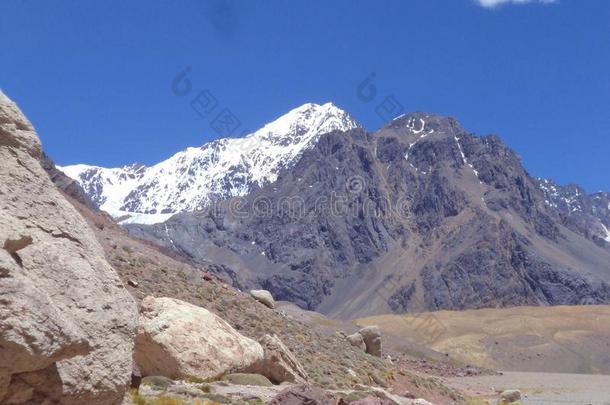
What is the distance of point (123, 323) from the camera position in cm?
1066

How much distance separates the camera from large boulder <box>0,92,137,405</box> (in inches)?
332

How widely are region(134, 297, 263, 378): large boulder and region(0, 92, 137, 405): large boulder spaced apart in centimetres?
1081

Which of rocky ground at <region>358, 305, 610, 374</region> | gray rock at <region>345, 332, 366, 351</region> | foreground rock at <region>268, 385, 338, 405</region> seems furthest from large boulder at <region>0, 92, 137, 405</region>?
rocky ground at <region>358, 305, 610, 374</region>

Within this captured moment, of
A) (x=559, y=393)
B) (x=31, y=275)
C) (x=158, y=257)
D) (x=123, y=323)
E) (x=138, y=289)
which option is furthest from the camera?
(x=559, y=393)

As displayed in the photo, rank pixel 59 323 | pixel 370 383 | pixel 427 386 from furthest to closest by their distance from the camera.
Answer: pixel 427 386 < pixel 370 383 < pixel 59 323

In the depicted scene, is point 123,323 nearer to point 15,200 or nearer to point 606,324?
point 15,200

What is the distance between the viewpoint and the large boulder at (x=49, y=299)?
27.7ft

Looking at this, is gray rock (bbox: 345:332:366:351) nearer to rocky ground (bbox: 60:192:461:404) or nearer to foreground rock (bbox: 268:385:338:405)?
rocky ground (bbox: 60:192:461:404)

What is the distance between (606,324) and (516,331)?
73.8 ft

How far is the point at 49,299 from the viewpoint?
8.98 m

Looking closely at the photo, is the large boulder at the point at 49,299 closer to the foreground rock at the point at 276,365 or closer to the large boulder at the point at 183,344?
the large boulder at the point at 183,344

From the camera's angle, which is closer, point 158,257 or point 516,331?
point 158,257

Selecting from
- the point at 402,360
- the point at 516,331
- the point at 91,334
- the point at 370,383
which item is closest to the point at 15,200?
the point at 91,334

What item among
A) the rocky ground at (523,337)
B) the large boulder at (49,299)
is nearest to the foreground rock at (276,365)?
the large boulder at (49,299)
